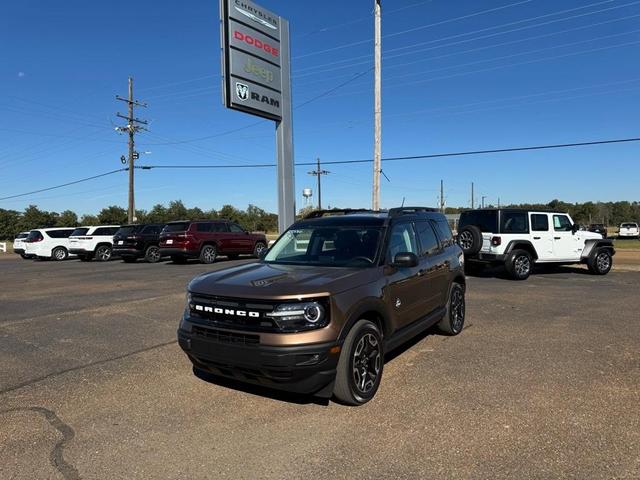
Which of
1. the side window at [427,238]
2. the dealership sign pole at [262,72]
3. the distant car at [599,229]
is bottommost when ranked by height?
the distant car at [599,229]

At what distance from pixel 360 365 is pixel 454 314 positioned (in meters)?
2.94

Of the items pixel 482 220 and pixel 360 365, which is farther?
pixel 482 220

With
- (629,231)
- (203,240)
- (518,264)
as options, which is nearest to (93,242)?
(203,240)

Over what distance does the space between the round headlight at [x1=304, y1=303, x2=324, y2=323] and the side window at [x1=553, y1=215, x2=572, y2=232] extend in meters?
12.3

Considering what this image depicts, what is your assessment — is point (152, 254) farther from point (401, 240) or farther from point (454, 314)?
point (401, 240)

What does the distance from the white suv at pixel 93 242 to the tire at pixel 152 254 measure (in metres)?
2.86

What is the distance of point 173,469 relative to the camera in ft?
11.1

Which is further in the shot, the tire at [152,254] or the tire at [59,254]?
the tire at [59,254]

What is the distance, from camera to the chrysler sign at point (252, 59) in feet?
39.8

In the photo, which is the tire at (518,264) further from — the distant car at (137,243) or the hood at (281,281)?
the distant car at (137,243)

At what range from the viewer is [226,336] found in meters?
4.29

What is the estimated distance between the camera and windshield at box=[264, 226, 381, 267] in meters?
5.22

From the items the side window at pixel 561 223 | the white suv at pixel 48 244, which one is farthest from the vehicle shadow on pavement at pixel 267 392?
the white suv at pixel 48 244

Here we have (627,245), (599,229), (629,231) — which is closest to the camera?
(627,245)
